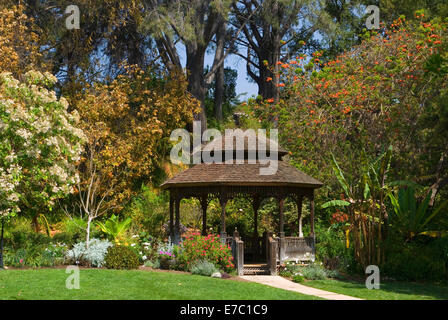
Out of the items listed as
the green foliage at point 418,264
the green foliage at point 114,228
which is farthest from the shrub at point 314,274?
the green foliage at point 114,228

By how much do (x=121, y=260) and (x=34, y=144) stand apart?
5167mm

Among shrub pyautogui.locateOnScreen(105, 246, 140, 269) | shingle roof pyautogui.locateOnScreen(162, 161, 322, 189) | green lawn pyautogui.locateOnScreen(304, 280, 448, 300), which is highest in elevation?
shingle roof pyautogui.locateOnScreen(162, 161, 322, 189)

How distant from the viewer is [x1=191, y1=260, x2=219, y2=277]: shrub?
1784 centimetres

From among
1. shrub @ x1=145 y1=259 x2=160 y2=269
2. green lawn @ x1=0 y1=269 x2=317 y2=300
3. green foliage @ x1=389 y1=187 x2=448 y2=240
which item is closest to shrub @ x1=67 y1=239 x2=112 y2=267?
shrub @ x1=145 y1=259 x2=160 y2=269

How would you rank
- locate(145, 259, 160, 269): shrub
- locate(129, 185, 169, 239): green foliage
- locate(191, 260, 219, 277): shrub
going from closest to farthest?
locate(191, 260, 219, 277): shrub → locate(145, 259, 160, 269): shrub → locate(129, 185, 169, 239): green foliage

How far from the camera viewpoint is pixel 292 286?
1622 cm

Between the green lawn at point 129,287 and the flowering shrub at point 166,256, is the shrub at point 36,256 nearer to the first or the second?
the green lawn at point 129,287

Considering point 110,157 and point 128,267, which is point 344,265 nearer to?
point 128,267

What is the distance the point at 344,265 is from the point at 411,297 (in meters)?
5.01


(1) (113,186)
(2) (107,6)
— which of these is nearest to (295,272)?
(1) (113,186)

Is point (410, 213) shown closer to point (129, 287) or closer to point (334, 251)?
point (334, 251)

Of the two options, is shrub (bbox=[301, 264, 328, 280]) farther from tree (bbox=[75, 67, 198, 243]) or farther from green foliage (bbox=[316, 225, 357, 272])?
tree (bbox=[75, 67, 198, 243])

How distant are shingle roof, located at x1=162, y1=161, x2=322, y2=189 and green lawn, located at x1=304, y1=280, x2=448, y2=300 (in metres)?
3.89

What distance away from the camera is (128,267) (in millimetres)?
18969
